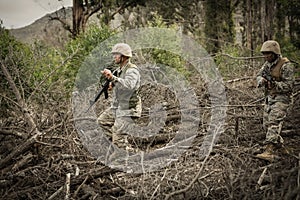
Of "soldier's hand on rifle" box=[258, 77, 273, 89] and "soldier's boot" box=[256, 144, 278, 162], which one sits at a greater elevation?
"soldier's hand on rifle" box=[258, 77, 273, 89]

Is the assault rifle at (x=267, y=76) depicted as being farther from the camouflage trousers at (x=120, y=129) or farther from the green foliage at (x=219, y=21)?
the green foliage at (x=219, y=21)

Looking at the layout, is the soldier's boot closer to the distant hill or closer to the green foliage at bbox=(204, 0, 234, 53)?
the distant hill

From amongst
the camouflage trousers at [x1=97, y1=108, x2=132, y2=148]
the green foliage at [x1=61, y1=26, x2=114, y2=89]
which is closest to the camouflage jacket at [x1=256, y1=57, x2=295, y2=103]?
the camouflage trousers at [x1=97, y1=108, x2=132, y2=148]

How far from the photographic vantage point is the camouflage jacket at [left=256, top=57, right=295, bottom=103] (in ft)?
17.3

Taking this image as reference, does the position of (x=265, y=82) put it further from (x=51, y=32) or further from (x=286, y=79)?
(x=51, y=32)

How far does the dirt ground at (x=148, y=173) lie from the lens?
13.0ft

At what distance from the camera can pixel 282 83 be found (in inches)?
207

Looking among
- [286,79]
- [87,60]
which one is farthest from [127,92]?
[87,60]

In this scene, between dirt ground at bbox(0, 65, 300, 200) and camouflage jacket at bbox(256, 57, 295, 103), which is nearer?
dirt ground at bbox(0, 65, 300, 200)

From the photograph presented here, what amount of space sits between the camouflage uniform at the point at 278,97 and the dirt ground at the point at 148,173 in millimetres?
299

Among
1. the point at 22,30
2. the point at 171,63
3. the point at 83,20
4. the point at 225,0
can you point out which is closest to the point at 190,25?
the point at 225,0

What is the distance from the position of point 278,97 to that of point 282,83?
21cm

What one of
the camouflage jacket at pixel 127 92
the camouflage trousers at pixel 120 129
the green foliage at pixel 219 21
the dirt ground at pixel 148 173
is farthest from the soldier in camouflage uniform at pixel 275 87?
the green foliage at pixel 219 21

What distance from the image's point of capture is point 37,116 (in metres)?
5.53
